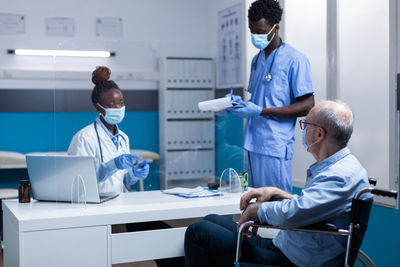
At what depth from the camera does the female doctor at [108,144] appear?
2068 mm

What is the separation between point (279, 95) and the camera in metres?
2.59

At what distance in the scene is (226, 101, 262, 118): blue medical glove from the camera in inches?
95.7

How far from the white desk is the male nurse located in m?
0.61

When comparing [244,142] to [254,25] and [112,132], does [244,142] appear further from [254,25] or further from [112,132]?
[112,132]

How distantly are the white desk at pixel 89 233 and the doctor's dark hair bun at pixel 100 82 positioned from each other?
46cm

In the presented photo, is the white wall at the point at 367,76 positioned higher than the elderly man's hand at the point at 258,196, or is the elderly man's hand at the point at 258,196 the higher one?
the white wall at the point at 367,76

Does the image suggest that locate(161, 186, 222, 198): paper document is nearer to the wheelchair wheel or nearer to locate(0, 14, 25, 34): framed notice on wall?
the wheelchair wheel

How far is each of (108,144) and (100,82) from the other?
275 mm

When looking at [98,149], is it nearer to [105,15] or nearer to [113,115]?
[113,115]

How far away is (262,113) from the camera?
254 centimetres

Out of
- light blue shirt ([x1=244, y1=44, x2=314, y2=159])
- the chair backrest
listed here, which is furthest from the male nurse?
the chair backrest

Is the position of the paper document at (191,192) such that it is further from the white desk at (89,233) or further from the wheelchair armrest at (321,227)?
the wheelchair armrest at (321,227)

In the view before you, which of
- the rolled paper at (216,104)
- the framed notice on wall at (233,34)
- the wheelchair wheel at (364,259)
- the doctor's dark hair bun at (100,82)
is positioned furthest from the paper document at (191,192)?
the framed notice on wall at (233,34)

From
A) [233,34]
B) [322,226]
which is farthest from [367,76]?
[322,226]
